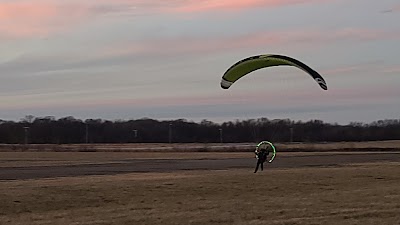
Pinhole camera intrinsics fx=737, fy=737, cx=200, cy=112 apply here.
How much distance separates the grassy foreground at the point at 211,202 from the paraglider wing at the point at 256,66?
4238mm

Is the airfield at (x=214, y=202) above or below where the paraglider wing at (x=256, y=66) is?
below

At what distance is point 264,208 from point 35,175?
803 inches

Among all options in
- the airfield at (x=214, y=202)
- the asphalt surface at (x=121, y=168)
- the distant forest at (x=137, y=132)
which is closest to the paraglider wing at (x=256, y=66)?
the airfield at (x=214, y=202)

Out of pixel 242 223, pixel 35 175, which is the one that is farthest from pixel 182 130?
pixel 242 223

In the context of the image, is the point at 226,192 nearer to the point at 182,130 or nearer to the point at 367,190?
the point at 367,190

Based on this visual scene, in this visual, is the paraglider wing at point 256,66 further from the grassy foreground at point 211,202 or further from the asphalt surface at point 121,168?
the asphalt surface at point 121,168

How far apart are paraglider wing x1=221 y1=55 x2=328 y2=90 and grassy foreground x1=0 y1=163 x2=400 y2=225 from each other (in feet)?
13.9

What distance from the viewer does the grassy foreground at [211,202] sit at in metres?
19.4

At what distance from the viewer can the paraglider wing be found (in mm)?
26672

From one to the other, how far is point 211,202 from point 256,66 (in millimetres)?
6441

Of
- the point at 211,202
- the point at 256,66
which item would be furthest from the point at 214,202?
the point at 256,66

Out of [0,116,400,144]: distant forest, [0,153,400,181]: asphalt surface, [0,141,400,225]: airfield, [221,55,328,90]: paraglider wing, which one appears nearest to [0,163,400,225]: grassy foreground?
[0,141,400,225]: airfield

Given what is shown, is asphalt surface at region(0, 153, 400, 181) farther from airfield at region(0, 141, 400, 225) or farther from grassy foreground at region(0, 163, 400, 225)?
grassy foreground at region(0, 163, 400, 225)

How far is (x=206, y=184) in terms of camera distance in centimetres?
3008
